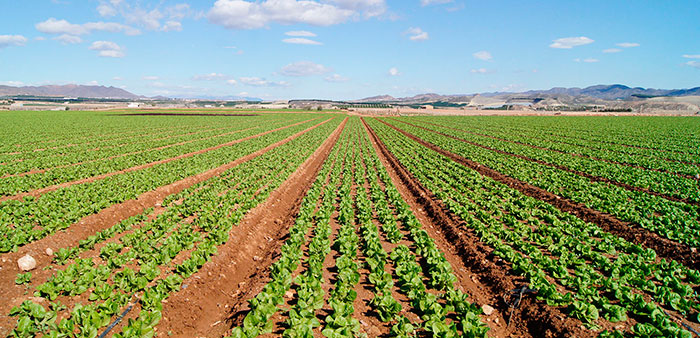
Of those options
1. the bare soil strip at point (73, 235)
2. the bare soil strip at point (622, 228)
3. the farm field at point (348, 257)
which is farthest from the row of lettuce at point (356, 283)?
the bare soil strip at point (622, 228)

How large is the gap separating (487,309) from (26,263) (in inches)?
424

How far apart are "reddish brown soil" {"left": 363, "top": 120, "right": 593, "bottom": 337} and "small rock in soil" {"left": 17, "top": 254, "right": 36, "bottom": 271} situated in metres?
10.5

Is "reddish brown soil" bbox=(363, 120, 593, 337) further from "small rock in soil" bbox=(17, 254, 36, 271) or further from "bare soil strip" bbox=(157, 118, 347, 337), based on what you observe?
"small rock in soil" bbox=(17, 254, 36, 271)

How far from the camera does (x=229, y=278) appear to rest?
8.50m

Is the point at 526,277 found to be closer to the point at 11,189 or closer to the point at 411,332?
the point at 411,332

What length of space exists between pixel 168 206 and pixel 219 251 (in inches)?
223

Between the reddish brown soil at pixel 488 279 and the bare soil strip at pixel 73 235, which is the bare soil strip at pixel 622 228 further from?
the bare soil strip at pixel 73 235

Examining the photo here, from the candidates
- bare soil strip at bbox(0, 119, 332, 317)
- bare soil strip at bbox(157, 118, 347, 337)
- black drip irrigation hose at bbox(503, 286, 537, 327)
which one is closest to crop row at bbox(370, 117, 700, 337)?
black drip irrigation hose at bbox(503, 286, 537, 327)

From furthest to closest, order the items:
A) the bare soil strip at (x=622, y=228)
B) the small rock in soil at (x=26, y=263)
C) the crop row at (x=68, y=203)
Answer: the crop row at (x=68, y=203) → the bare soil strip at (x=622, y=228) → the small rock in soil at (x=26, y=263)

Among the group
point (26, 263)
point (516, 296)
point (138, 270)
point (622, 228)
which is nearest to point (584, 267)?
point (516, 296)

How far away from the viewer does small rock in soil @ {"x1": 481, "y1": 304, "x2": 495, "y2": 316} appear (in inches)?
273

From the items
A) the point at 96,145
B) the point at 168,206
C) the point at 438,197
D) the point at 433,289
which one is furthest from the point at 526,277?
the point at 96,145

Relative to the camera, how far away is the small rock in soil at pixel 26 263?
8.10m

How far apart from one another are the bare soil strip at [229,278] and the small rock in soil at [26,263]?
13.1ft
